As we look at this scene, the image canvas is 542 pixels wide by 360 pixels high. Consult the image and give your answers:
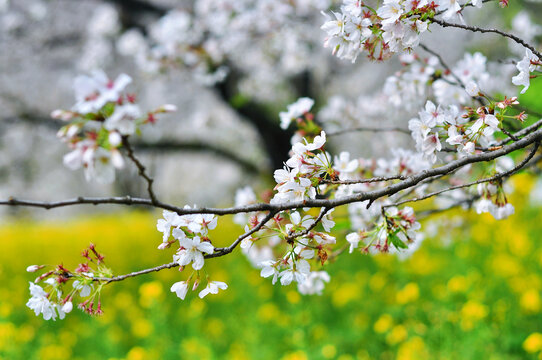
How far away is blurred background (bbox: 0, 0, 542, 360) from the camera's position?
7.97 feet

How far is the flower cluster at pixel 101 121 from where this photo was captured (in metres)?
0.63

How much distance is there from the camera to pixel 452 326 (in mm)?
2320

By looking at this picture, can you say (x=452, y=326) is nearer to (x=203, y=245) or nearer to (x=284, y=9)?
(x=203, y=245)

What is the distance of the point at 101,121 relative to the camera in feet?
2.19

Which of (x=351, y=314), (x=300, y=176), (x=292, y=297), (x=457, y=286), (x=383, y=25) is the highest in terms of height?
(x=351, y=314)

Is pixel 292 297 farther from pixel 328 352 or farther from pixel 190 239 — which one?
pixel 190 239

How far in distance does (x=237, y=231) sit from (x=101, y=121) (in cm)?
462

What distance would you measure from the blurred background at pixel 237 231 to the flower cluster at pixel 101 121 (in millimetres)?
1092

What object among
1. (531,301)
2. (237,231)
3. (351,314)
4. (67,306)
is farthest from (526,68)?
(237,231)

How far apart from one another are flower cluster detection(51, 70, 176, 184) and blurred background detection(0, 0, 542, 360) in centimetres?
109

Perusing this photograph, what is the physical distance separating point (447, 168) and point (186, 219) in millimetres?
419

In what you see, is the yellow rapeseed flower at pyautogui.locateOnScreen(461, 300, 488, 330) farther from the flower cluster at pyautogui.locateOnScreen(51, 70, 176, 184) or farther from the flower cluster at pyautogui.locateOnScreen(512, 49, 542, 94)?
the flower cluster at pyautogui.locateOnScreen(51, 70, 176, 184)

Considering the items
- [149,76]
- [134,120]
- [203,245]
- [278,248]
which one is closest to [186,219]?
[203,245]

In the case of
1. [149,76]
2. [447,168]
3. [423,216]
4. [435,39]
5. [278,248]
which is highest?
[435,39]
